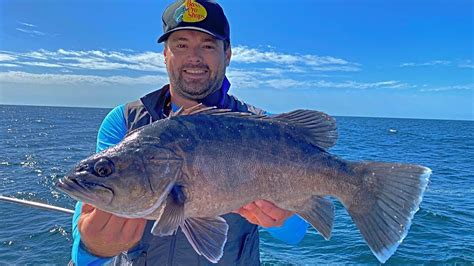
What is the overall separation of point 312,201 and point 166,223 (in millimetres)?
1092

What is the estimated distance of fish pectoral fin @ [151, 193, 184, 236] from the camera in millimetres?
2598

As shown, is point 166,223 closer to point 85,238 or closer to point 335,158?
point 85,238

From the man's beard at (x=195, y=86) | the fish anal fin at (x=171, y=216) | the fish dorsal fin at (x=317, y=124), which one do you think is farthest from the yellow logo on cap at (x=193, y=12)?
the fish anal fin at (x=171, y=216)

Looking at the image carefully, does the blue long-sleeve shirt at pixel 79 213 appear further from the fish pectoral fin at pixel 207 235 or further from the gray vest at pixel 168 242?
the fish pectoral fin at pixel 207 235

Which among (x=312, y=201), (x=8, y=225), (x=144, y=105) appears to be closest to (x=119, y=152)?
(x=144, y=105)

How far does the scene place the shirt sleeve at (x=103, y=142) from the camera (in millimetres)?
3186

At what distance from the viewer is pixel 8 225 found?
12.3 metres

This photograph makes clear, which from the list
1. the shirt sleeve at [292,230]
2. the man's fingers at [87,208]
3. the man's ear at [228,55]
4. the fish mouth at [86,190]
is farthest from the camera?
the man's ear at [228,55]

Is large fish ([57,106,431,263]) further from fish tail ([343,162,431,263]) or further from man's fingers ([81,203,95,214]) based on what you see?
man's fingers ([81,203,95,214])

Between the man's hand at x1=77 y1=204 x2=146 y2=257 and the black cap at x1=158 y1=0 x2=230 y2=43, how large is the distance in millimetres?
1718

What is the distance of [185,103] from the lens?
393 centimetres

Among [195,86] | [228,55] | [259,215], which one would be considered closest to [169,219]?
[259,215]

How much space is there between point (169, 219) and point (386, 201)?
1.53 meters

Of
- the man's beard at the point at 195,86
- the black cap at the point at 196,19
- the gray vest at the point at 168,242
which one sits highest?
the black cap at the point at 196,19
